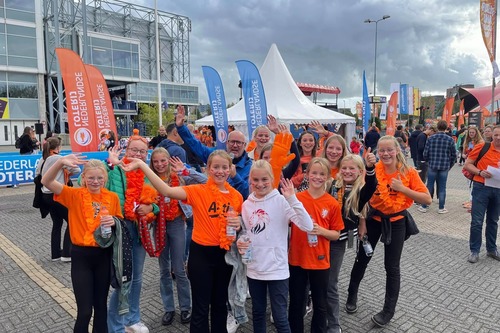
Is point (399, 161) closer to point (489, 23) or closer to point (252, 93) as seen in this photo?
point (252, 93)

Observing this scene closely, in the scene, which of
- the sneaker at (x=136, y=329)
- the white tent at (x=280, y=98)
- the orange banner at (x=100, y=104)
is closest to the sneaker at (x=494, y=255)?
the sneaker at (x=136, y=329)

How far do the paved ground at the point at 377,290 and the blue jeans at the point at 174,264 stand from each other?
23cm

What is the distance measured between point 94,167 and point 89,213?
36 centimetres

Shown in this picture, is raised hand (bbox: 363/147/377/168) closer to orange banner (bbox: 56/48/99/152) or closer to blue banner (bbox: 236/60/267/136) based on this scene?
blue banner (bbox: 236/60/267/136)

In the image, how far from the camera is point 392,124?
20078 millimetres

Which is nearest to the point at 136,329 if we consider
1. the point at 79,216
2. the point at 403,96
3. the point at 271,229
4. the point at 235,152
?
the point at 79,216

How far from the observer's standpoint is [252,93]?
9617mm

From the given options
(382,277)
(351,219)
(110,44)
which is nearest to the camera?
(351,219)

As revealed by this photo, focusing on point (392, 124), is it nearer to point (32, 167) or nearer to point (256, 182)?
point (32, 167)

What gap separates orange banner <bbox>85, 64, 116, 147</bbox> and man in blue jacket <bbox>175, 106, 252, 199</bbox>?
6.03 metres

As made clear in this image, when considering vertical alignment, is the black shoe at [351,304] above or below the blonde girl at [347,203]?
below

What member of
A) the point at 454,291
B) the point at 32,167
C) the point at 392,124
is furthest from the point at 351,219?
the point at 392,124

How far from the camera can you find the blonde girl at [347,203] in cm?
318

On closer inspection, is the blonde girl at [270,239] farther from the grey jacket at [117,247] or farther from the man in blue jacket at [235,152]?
the grey jacket at [117,247]
